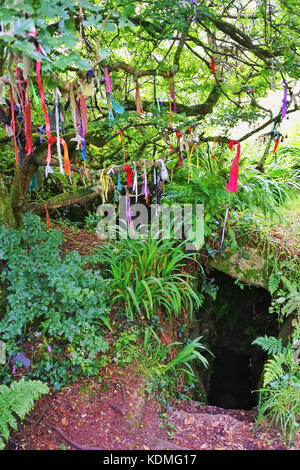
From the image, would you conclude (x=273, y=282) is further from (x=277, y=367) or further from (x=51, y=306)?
(x=51, y=306)

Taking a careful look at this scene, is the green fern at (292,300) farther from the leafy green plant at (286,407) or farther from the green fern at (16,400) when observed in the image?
the green fern at (16,400)

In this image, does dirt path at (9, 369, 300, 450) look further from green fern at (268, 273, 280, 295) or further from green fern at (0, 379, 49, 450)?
green fern at (268, 273, 280, 295)

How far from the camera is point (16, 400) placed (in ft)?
7.47

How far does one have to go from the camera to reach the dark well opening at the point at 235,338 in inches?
177

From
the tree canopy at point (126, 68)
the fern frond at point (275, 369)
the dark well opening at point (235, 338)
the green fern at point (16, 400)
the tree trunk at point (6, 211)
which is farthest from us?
the dark well opening at point (235, 338)

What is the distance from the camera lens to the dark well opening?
4.49m

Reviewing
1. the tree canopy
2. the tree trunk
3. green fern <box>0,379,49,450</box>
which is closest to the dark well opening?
the tree canopy

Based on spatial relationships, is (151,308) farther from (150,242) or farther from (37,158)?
(37,158)

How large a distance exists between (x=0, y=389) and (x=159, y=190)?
2196 mm

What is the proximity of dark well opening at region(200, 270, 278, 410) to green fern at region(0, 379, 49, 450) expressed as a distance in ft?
8.46

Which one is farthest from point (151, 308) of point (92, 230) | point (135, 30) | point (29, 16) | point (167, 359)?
point (135, 30)

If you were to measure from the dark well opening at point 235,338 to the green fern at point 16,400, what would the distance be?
8.46 feet

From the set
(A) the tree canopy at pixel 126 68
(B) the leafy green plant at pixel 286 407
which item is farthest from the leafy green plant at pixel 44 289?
(B) the leafy green plant at pixel 286 407
